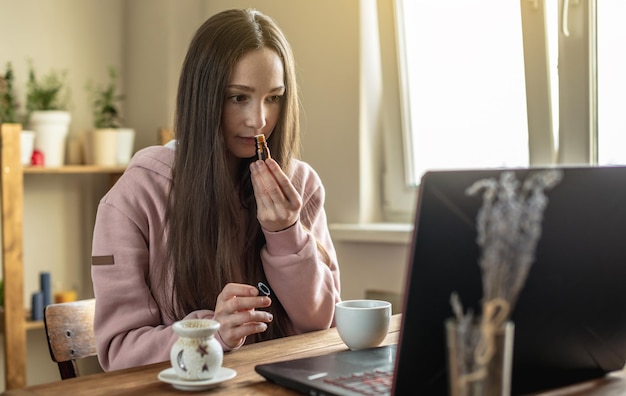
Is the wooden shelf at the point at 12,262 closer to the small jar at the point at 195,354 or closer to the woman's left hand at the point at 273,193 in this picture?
the woman's left hand at the point at 273,193

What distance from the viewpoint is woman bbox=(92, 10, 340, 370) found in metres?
1.45

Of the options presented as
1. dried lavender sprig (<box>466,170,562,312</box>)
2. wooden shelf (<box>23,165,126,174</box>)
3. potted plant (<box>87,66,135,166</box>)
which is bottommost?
dried lavender sprig (<box>466,170,562,312</box>)

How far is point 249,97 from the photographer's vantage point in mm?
1577

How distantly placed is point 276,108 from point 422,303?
35.5 inches

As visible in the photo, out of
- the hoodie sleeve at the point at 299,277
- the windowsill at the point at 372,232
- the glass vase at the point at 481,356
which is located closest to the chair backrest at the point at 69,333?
the hoodie sleeve at the point at 299,277

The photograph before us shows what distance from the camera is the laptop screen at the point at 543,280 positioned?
784 millimetres

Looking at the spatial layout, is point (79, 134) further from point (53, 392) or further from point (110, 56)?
point (53, 392)

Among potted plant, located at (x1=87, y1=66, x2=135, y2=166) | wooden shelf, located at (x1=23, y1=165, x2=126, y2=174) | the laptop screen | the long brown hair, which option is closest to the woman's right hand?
the long brown hair

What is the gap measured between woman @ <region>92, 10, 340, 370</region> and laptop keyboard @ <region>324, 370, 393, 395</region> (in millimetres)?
441

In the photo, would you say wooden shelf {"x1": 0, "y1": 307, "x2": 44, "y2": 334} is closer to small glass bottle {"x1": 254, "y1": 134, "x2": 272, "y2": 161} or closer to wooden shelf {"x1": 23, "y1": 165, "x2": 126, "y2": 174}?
wooden shelf {"x1": 23, "y1": 165, "x2": 126, "y2": 174}

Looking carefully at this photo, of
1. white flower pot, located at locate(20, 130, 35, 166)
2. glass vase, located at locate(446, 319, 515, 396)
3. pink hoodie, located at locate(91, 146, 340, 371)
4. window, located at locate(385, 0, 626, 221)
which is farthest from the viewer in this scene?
white flower pot, located at locate(20, 130, 35, 166)

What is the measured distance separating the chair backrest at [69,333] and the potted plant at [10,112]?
1.44 metres

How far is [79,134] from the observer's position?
313cm

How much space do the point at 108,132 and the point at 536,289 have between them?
2396mm
